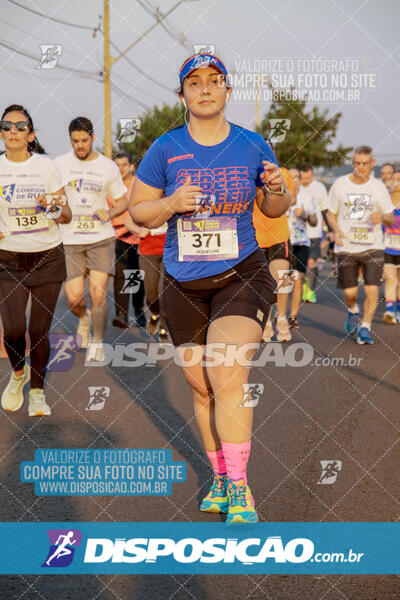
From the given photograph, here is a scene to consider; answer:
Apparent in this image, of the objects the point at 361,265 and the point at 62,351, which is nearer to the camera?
the point at 62,351

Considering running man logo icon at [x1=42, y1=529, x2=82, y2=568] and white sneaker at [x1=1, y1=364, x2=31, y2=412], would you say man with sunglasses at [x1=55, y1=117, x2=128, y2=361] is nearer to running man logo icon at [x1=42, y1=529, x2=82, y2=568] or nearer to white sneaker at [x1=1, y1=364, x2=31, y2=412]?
white sneaker at [x1=1, y1=364, x2=31, y2=412]

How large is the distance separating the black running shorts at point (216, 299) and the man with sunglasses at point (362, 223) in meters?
4.92

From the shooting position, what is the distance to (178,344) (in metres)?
4.00

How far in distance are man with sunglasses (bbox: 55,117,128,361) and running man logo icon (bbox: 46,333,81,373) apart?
29cm

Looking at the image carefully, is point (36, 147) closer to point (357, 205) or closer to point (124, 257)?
point (124, 257)

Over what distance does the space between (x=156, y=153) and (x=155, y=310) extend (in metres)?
5.46

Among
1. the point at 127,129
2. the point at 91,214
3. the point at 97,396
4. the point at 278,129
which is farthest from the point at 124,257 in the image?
the point at 97,396

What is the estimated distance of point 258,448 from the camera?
4938 millimetres

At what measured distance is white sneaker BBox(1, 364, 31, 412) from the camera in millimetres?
5816

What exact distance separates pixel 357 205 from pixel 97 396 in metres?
3.98

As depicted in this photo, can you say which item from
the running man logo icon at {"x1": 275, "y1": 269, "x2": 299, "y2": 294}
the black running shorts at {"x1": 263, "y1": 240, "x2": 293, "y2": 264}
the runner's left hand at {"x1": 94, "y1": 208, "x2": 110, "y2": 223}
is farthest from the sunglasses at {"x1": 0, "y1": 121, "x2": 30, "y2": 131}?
the running man logo icon at {"x1": 275, "y1": 269, "x2": 299, "y2": 294}

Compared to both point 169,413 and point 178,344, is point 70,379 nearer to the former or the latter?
point 169,413

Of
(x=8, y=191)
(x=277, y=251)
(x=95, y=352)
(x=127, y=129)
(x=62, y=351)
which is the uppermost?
(x=127, y=129)

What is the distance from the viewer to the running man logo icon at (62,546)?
3365 millimetres
